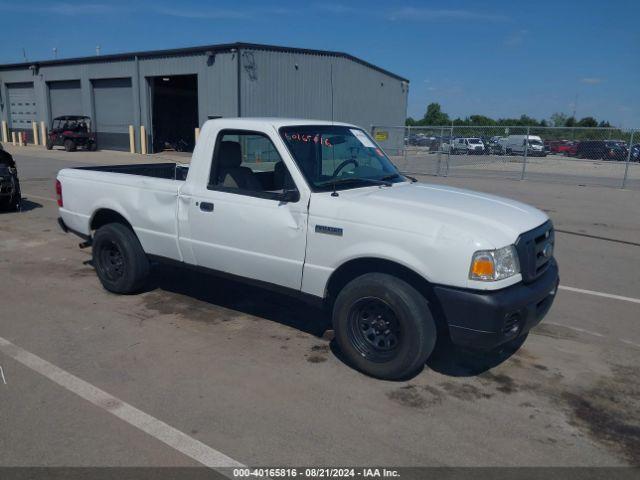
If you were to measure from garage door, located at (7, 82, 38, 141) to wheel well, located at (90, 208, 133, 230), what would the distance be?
36.5 m

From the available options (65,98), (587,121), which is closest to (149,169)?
(65,98)

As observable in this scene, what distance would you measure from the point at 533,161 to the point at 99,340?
2205 centimetres

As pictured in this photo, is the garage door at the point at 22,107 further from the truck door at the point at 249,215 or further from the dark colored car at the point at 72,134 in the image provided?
the truck door at the point at 249,215

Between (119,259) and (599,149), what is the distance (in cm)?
2208

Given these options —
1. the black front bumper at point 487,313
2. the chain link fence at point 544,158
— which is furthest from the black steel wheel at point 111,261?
the chain link fence at point 544,158

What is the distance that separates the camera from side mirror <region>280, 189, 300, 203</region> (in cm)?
431

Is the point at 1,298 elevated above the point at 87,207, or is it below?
below

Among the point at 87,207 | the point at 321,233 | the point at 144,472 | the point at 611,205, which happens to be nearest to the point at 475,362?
the point at 321,233

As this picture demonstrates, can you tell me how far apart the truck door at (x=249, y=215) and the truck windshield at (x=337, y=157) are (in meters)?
0.20

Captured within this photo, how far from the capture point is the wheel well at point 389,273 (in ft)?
13.0

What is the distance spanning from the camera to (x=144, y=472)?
9.70 feet

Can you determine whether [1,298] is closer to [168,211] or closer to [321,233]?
[168,211]

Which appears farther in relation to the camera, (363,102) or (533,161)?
(363,102)

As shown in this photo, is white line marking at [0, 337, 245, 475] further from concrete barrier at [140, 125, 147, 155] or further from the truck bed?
concrete barrier at [140, 125, 147, 155]
